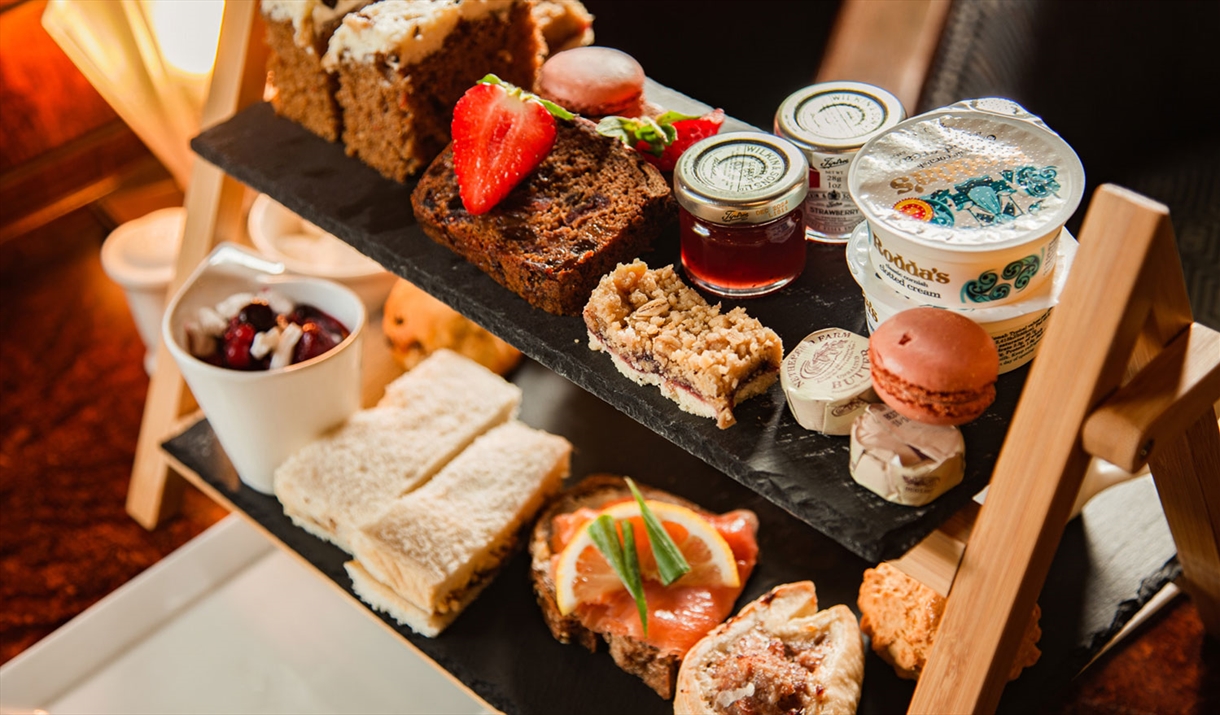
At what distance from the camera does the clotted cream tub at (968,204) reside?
3.20 feet

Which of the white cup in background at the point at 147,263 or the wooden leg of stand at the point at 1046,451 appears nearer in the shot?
the wooden leg of stand at the point at 1046,451

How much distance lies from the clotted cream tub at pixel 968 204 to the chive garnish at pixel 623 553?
58cm

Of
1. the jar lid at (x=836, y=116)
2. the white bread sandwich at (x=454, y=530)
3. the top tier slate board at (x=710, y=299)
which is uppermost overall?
the jar lid at (x=836, y=116)

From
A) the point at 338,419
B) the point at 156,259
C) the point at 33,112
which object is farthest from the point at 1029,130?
the point at 33,112

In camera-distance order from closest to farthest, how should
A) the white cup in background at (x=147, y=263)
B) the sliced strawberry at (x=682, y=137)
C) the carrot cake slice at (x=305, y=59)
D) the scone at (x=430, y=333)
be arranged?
the sliced strawberry at (x=682, y=137)
the carrot cake slice at (x=305, y=59)
the scone at (x=430, y=333)
the white cup in background at (x=147, y=263)

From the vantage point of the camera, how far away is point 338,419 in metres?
1.66

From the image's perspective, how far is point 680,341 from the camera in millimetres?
1110

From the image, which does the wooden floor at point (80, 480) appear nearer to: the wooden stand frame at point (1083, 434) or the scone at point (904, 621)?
the scone at point (904, 621)

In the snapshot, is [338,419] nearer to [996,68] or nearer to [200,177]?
[200,177]

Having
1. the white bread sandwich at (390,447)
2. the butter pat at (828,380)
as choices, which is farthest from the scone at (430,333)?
the butter pat at (828,380)

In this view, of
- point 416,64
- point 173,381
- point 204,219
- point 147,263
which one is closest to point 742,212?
point 416,64

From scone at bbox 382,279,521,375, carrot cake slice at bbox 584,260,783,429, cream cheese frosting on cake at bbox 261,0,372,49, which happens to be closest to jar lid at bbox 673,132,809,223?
carrot cake slice at bbox 584,260,783,429

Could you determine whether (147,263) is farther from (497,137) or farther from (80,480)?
(497,137)

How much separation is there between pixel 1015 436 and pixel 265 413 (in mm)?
1080
